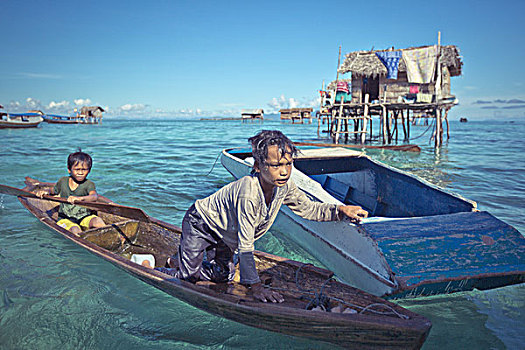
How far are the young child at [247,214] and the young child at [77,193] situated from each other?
254cm

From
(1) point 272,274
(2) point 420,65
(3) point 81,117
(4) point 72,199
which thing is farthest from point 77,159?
(3) point 81,117

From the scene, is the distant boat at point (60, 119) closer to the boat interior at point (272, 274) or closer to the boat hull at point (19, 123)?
the boat hull at point (19, 123)

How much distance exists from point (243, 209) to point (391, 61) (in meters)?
17.2

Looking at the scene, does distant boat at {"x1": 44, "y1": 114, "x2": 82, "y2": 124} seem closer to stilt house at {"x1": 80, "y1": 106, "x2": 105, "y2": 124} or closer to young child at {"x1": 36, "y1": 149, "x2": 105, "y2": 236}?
stilt house at {"x1": 80, "y1": 106, "x2": 105, "y2": 124}

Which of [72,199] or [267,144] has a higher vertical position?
[267,144]

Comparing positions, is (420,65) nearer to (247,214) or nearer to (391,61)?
(391,61)

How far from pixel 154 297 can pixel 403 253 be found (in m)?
2.68

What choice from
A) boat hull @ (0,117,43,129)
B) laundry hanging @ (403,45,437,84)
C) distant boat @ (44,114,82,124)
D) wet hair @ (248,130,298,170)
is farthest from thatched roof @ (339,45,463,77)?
distant boat @ (44,114,82,124)

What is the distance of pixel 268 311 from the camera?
2459 millimetres

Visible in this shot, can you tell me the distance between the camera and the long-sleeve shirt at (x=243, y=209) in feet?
8.03

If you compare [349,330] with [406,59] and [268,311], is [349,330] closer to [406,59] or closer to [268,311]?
[268,311]

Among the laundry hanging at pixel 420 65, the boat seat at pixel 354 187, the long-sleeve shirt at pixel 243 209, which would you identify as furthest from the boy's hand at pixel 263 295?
the laundry hanging at pixel 420 65

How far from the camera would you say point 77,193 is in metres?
4.80

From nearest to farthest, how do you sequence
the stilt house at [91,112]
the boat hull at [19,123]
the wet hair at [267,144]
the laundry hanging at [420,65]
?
the wet hair at [267,144], the laundry hanging at [420,65], the boat hull at [19,123], the stilt house at [91,112]
